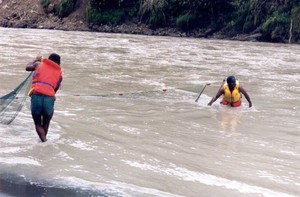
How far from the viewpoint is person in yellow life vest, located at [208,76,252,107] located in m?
11.8

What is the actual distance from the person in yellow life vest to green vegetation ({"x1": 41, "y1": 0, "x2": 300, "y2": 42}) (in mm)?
21813

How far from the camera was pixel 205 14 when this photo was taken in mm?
37562

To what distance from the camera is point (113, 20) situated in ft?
132

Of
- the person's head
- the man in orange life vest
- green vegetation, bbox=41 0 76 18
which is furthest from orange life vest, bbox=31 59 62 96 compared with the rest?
green vegetation, bbox=41 0 76 18

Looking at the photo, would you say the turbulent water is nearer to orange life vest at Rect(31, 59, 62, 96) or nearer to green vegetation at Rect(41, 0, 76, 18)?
orange life vest at Rect(31, 59, 62, 96)

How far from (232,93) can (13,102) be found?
493 centimetres

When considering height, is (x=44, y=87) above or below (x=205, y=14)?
above

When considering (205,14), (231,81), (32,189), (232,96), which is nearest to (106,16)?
(205,14)

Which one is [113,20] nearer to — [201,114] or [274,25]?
[274,25]

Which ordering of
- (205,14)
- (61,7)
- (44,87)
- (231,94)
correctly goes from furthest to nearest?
(61,7) → (205,14) → (231,94) → (44,87)

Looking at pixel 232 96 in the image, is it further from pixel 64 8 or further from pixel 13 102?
pixel 64 8

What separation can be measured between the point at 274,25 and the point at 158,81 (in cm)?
1900

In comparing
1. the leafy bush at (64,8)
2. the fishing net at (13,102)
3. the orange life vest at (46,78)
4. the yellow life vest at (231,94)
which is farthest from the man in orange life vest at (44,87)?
the leafy bush at (64,8)

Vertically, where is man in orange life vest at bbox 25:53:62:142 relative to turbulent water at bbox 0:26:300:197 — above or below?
above
